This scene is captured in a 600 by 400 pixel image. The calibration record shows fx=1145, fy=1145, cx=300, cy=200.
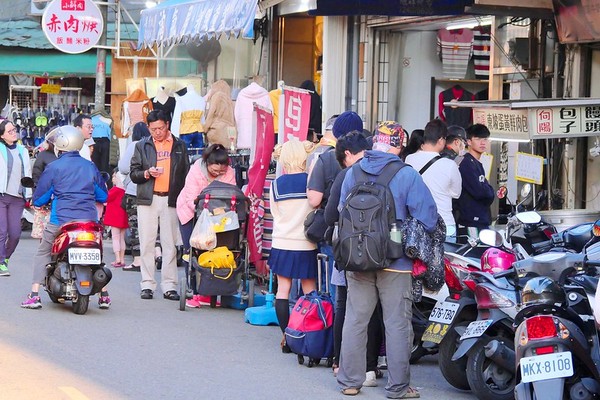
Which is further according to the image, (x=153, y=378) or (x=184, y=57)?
(x=184, y=57)

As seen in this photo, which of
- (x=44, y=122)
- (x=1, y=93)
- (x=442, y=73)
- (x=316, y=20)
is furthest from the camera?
(x=1, y=93)

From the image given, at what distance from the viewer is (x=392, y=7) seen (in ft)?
50.2

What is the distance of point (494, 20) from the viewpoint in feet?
48.1

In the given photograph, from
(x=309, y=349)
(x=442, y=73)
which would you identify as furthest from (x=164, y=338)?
(x=442, y=73)

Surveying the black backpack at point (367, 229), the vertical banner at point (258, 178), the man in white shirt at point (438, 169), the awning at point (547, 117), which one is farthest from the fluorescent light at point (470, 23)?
the black backpack at point (367, 229)

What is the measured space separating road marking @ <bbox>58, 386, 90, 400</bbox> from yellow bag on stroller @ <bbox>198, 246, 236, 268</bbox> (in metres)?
3.82

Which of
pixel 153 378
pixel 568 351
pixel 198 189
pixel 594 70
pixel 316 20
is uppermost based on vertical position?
pixel 316 20

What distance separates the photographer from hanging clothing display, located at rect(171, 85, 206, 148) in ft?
59.1

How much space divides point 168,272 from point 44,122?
49.9 ft

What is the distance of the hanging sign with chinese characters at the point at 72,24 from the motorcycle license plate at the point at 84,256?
11.9 meters

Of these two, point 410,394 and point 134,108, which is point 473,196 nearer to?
point 410,394

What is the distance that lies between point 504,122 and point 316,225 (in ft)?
8.75

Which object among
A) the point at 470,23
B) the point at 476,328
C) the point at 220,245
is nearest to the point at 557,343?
the point at 476,328

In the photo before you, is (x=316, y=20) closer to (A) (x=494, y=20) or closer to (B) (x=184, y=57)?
(B) (x=184, y=57)
